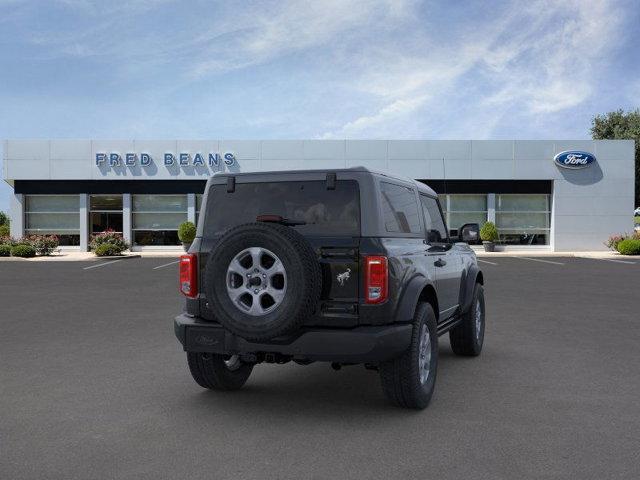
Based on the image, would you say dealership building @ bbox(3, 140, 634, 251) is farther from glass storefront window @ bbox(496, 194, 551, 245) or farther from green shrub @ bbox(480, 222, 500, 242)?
green shrub @ bbox(480, 222, 500, 242)

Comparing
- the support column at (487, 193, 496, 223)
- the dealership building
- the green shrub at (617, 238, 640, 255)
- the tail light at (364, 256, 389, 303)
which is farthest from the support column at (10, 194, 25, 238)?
the tail light at (364, 256, 389, 303)

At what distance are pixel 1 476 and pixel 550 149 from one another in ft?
120

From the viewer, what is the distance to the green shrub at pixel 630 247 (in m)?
31.6

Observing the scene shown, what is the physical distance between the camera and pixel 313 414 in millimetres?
5047

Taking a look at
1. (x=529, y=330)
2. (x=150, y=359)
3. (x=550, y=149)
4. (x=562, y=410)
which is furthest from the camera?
(x=550, y=149)

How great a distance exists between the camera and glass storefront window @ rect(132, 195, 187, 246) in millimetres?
36781

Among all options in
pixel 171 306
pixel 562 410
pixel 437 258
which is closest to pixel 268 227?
pixel 437 258

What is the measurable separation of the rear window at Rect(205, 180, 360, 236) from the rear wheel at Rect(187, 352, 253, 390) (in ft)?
3.55

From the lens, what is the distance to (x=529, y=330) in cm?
923

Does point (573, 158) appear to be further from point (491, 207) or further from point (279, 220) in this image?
point (279, 220)

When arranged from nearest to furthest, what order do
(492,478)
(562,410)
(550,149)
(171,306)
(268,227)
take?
(492,478)
(268,227)
(562,410)
(171,306)
(550,149)

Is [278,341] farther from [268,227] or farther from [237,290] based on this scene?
[268,227]

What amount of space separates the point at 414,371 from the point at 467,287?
2331 millimetres

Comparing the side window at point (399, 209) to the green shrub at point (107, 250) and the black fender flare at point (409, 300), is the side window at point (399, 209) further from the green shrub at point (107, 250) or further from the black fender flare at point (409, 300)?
the green shrub at point (107, 250)
